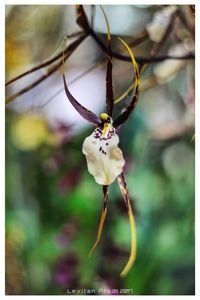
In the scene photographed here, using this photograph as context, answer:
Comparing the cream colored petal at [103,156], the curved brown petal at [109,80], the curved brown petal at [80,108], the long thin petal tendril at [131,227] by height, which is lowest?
the long thin petal tendril at [131,227]

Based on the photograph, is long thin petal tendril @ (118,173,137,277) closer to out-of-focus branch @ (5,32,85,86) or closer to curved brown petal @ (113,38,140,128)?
curved brown petal @ (113,38,140,128)

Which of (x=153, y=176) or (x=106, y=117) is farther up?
(x=106, y=117)

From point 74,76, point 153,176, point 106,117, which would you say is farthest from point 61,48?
point 153,176

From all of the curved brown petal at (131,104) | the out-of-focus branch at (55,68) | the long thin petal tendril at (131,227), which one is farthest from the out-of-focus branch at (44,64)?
the long thin petal tendril at (131,227)

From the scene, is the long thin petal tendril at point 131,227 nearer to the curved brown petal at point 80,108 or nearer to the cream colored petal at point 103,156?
the cream colored petal at point 103,156

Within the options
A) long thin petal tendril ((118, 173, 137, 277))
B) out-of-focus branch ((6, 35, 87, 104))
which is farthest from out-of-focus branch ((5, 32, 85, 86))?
long thin petal tendril ((118, 173, 137, 277))

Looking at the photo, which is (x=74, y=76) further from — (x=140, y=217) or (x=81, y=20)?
(x=140, y=217)

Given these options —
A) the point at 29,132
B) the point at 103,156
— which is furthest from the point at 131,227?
the point at 29,132
